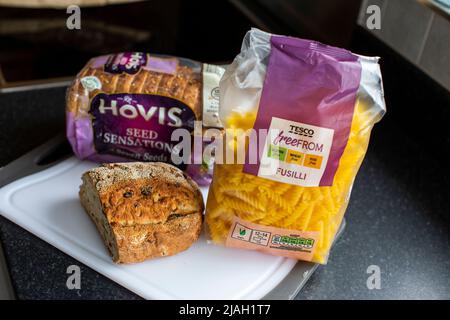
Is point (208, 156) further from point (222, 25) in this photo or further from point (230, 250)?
point (222, 25)

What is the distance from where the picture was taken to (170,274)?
2.22ft

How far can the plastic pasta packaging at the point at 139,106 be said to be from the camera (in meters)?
0.77

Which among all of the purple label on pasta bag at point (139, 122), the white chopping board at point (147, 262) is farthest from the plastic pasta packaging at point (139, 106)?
the white chopping board at point (147, 262)

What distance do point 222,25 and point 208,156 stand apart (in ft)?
1.96

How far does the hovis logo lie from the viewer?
0.61m

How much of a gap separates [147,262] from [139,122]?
0.21 m

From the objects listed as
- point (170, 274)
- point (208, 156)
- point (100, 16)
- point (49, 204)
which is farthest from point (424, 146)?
point (100, 16)

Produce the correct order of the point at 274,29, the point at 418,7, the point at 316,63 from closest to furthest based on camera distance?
the point at 316,63 < the point at 418,7 < the point at 274,29

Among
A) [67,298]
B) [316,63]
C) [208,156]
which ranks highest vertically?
[316,63]

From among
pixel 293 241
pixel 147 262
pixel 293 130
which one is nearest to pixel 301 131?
pixel 293 130

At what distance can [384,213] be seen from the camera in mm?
840

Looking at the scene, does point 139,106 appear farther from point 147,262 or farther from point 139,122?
point 147,262

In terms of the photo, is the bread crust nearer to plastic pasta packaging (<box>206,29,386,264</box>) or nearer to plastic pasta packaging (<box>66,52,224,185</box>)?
plastic pasta packaging (<box>66,52,224,185</box>)

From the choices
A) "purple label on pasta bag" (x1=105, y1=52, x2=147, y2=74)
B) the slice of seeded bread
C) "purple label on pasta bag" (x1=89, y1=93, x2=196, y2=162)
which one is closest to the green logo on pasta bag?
the slice of seeded bread
